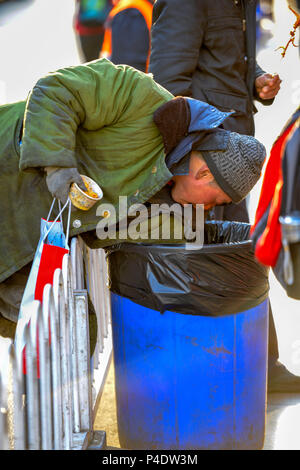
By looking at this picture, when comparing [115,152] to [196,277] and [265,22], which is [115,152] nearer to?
[196,277]

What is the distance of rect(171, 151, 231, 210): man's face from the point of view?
6.56 feet

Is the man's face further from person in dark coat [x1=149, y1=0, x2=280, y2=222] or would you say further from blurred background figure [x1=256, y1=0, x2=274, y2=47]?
blurred background figure [x1=256, y1=0, x2=274, y2=47]

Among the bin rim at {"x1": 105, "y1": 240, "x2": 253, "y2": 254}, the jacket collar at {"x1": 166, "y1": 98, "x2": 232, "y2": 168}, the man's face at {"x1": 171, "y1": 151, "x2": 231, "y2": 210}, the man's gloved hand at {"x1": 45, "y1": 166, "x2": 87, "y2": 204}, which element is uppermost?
the jacket collar at {"x1": 166, "y1": 98, "x2": 232, "y2": 168}

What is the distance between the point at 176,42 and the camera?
2479mm

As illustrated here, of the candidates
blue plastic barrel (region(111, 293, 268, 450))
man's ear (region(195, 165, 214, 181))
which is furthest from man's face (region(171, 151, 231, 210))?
blue plastic barrel (region(111, 293, 268, 450))

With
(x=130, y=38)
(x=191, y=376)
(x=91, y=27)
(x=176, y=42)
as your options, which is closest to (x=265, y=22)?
(x=91, y=27)

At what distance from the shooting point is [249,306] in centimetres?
201

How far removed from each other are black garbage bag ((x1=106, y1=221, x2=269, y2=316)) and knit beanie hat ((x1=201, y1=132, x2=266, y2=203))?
22cm

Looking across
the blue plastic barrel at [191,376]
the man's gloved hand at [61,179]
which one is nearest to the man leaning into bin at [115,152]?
the man's gloved hand at [61,179]
